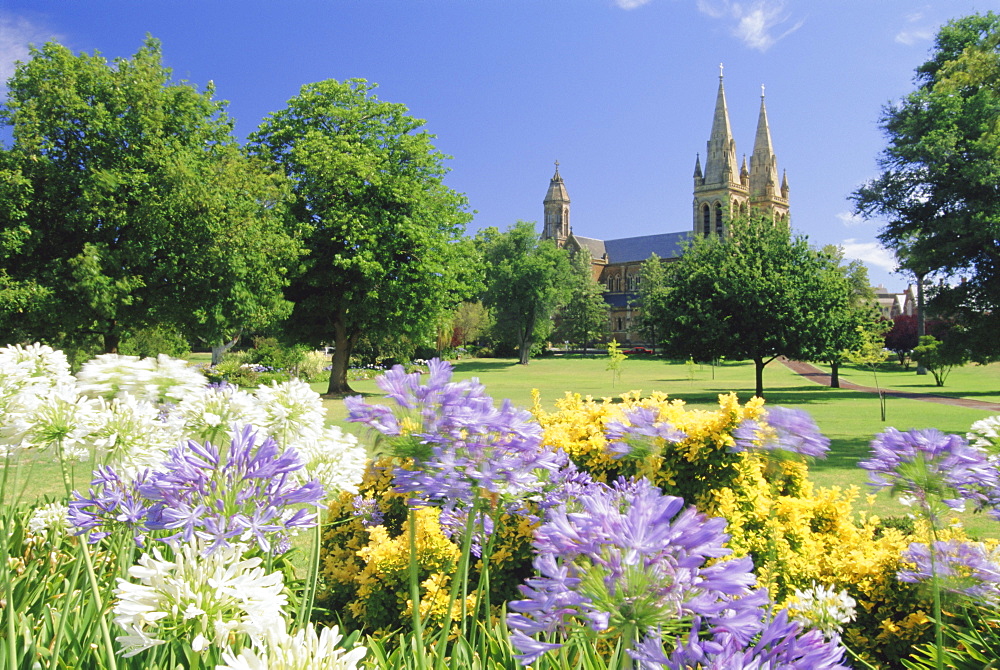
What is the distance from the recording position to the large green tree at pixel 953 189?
19797 millimetres

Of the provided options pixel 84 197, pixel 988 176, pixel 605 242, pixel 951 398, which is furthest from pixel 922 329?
pixel 605 242

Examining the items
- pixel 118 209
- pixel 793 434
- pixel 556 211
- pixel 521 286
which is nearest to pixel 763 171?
pixel 556 211

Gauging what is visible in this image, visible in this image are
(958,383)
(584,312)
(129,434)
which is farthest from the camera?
(584,312)

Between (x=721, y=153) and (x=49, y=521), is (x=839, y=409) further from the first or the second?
(x=721, y=153)

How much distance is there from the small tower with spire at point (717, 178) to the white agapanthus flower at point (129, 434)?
4519 inches

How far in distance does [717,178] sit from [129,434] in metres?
120

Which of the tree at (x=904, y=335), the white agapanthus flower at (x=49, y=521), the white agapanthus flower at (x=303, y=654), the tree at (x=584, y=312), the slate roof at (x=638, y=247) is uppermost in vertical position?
the slate roof at (x=638, y=247)

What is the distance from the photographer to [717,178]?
114 m

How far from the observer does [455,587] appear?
6.34 ft

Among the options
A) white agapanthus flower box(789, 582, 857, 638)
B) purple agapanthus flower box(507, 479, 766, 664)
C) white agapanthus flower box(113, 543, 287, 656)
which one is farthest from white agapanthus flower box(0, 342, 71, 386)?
white agapanthus flower box(789, 582, 857, 638)

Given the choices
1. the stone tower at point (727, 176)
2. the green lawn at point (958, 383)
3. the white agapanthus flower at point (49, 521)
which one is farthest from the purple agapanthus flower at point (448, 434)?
the stone tower at point (727, 176)

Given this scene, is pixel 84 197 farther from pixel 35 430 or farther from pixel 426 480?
pixel 426 480

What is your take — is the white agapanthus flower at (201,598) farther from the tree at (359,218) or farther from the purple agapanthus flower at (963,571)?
the tree at (359,218)

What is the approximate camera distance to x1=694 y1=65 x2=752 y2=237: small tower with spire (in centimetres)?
11231
